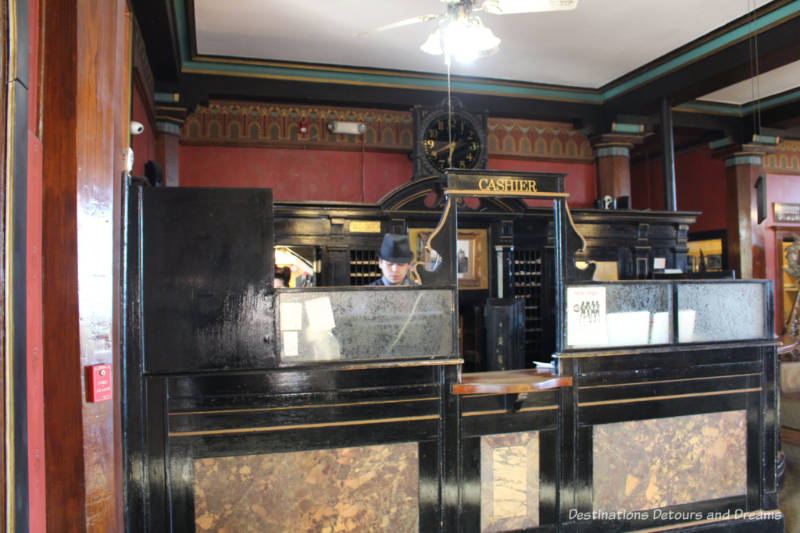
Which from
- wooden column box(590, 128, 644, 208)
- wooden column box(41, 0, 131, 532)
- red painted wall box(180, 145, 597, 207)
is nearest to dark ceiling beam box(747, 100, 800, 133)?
wooden column box(590, 128, 644, 208)

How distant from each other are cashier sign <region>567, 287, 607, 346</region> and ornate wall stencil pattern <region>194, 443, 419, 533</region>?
3.86 feet

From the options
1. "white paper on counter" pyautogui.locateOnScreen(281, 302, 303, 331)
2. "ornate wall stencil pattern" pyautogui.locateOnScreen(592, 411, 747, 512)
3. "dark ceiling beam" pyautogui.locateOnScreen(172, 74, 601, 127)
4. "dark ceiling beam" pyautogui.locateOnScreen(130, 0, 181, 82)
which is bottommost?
"ornate wall stencil pattern" pyautogui.locateOnScreen(592, 411, 747, 512)

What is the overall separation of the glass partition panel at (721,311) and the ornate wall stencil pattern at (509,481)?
4.08 ft

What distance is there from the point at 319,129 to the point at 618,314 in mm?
4727

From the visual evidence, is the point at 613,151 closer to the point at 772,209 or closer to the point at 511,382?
the point at 772,209

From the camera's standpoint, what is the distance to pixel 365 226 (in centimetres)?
599

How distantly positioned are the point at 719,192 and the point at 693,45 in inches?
159

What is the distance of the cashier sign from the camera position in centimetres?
327

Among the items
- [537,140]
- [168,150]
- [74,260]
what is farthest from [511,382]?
[537,140]

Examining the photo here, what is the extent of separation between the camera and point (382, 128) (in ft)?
23.5

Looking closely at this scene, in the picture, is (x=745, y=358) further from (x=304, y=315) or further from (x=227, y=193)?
(x=227, y=193)

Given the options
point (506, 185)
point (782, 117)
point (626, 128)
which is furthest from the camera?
point (782, 117)

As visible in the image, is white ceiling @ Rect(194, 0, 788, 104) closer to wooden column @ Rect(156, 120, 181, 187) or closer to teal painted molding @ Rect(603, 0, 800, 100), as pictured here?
teal painted molding @ Rect(603, 0, 800, 100)

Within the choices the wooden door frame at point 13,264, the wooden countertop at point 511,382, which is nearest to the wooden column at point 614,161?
the wooden countertop at point 511,382
